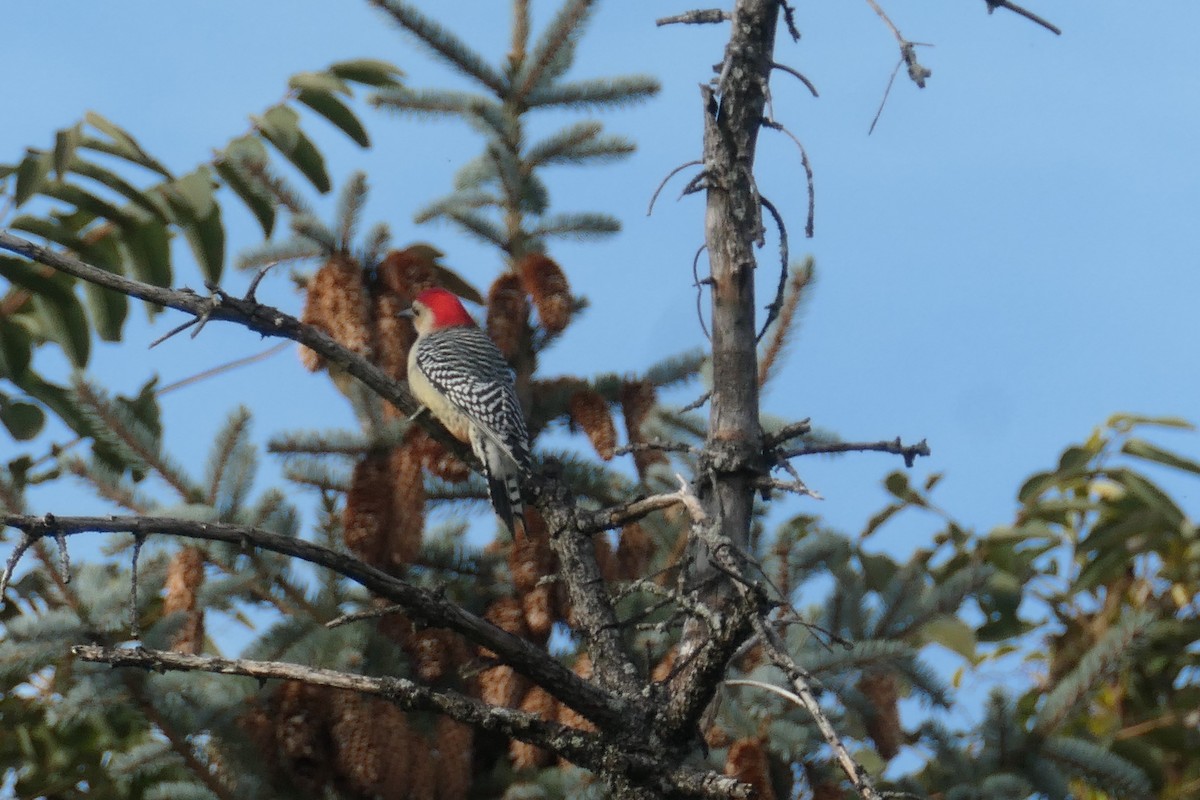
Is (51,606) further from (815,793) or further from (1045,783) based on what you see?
(1045,783)

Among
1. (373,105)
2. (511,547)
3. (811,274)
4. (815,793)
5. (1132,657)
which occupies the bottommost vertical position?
(815,793)

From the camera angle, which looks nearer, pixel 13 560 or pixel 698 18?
pixel 13 560

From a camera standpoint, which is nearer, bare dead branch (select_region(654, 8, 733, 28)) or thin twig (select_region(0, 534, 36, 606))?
thin twig (select_region(0, 534, 36, 606))

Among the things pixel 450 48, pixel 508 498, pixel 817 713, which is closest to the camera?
pixel 817 713

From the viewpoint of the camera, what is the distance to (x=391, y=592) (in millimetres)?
3594

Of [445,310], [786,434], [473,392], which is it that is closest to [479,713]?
[786,434]

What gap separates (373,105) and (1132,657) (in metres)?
3.56

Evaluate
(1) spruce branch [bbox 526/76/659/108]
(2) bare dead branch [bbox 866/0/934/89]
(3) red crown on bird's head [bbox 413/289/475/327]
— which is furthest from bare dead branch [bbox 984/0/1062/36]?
(3) red crown on bird's head [bbox 413/289/475/327]

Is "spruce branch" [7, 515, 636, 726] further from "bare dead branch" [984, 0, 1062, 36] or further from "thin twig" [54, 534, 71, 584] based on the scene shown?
"bare dead branch" [984, 0, 1062, 36]

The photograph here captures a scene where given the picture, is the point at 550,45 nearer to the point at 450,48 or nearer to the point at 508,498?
the point at 450,48

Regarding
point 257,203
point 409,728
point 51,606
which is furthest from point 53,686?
point 257,203

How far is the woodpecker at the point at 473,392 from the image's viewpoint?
17.7ft

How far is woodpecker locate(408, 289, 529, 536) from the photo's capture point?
5410 millimetres

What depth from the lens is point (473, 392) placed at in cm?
643
